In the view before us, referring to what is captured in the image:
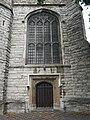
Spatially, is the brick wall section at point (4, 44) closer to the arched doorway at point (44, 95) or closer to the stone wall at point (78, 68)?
the arched doorway at point (44, 95)

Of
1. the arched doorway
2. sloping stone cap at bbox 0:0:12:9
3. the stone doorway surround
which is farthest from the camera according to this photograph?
sloping stone cap at bbox 0:0:12:9

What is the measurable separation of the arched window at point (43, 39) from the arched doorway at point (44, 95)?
155 centimetres

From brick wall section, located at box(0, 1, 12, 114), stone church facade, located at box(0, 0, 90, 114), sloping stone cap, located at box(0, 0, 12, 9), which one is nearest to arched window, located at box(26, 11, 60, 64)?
stone church facade, located at box(0, 0, 90, 114)

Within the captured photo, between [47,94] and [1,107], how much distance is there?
2.85 m

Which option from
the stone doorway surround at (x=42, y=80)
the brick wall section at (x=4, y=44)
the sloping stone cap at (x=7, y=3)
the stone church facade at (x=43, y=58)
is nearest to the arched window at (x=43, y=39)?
the stone church facade at (x=43, y=58)

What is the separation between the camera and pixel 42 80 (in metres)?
9.38

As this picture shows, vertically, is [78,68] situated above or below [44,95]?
above

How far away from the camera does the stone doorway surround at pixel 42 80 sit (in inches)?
352

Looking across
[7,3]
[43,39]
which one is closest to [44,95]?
[43,39]

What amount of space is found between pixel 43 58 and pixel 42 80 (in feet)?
4.93

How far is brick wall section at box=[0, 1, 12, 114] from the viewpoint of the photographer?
8.32 metres

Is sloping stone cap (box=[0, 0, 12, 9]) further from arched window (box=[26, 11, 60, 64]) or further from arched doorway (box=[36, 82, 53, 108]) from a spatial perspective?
arched doorway (box=[36, 82, 53, 108])

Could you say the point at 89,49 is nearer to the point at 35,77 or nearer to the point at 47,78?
the point at 47,78

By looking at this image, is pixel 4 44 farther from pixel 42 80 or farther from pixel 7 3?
pixel 42 80
